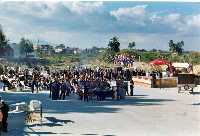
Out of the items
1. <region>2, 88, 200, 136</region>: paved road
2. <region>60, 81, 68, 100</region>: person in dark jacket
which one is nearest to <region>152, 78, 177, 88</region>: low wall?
<region>2, 88, 200, 136</region>: paved road

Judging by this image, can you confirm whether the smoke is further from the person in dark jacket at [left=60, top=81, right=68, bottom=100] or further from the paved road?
the paved road

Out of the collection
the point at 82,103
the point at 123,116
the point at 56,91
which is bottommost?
the point at 123,116

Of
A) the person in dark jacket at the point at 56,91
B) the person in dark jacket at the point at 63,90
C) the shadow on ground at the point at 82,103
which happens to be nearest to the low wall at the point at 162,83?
the shadow on ground at the point at 82,103

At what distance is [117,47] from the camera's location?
65875 millimetres

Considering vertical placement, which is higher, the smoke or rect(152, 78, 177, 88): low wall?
the smoke

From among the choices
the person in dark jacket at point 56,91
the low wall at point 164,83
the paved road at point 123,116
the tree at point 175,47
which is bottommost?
the paved road at point 123,116

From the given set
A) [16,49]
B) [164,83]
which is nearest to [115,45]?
[164,83]

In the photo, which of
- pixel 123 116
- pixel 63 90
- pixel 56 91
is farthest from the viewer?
pixel 63 90

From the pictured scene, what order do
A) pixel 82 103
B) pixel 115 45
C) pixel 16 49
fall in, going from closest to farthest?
pixel 82 103 → pixel 115 45 → pixel 16 49

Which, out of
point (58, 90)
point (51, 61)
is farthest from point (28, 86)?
point (51, 61)

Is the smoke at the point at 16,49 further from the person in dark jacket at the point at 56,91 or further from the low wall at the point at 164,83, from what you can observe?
the person in dark jacket at the point at 56,91

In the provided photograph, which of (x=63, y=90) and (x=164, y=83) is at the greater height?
(x=164, y=83)

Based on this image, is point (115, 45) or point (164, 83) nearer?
point (164, 83)

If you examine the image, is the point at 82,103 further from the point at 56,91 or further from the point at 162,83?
the point at 162,83
